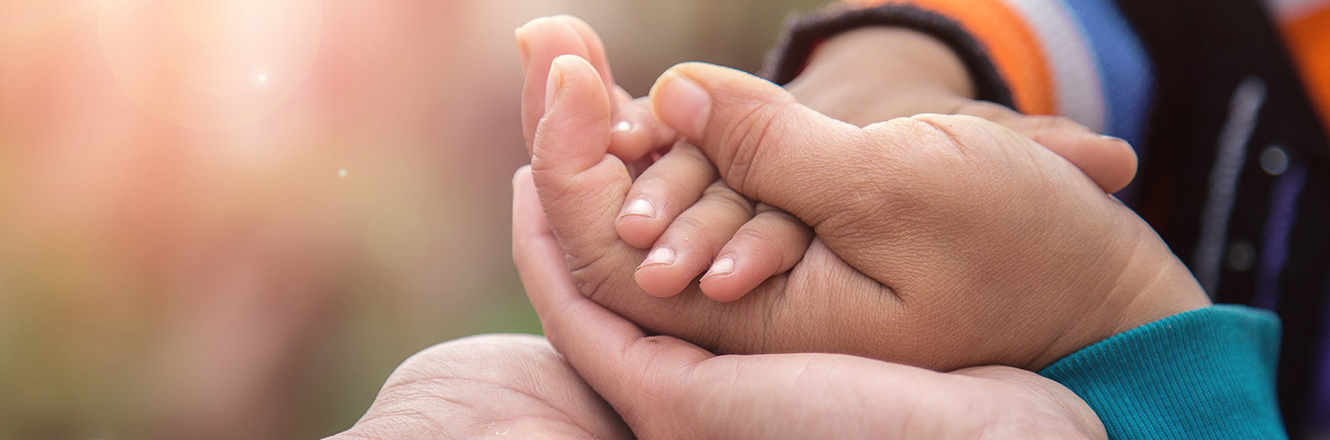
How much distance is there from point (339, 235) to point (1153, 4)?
1.43 meters

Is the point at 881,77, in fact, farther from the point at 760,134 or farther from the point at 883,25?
the point at 760,134

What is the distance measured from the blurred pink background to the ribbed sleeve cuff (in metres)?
0.63

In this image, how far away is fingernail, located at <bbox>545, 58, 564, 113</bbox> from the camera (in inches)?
24.9

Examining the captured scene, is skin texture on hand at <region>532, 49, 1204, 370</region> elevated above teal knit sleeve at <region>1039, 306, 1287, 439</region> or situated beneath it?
elevated above

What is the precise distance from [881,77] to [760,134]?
0.31 meters

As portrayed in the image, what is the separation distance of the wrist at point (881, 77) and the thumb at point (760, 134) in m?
0.18

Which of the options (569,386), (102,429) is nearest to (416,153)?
(102,429)

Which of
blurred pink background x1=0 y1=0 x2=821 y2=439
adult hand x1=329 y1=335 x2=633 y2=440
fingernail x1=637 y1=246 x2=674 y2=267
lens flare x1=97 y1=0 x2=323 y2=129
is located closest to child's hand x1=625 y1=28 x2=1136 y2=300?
fingernail x1=637 y1=246 x2=674 y2=267

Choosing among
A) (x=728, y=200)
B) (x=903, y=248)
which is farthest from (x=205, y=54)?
(x=903, y=248)

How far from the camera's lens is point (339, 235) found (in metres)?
1.48

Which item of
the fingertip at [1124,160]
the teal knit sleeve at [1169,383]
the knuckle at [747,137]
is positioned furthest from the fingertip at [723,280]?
the fingertip at [1124,160]

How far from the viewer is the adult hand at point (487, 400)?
23.3 inches

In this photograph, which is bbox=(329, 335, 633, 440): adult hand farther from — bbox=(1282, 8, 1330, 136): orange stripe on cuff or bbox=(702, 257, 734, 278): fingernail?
bbox=(1282, 8, 1330, 136): orange stripe on cuff

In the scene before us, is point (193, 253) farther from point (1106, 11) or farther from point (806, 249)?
point (1106, 11)
